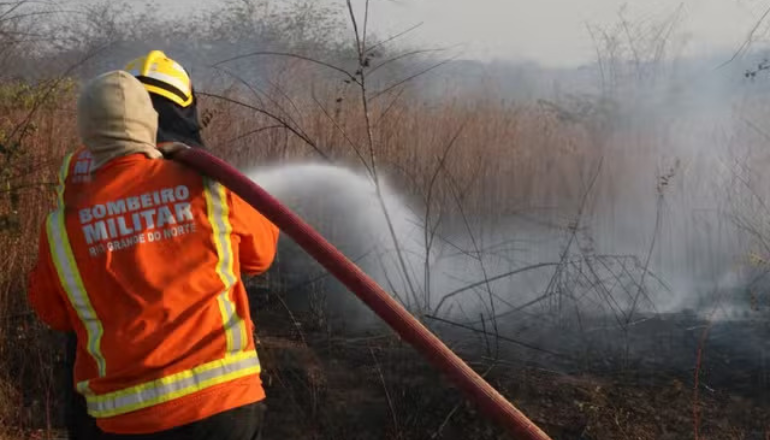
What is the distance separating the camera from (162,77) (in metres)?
2.39

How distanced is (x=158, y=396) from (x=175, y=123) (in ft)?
2.81

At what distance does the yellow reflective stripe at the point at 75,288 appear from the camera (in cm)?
216

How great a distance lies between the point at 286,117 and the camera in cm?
523

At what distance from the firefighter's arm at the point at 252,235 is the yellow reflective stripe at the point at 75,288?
451 mm

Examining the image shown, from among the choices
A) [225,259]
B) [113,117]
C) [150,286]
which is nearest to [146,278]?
[150,286]

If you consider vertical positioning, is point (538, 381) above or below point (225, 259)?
below

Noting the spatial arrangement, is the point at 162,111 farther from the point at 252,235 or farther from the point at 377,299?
the point at 377,299

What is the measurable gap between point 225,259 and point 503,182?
3019 mm

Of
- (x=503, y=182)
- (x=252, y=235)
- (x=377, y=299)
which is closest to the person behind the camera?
(x=377, y=299)

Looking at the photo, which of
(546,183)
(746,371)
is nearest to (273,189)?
(546,183)

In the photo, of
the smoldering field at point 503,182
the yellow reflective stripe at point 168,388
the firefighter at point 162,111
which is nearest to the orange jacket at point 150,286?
the yellow reflective stripe at point 168,388

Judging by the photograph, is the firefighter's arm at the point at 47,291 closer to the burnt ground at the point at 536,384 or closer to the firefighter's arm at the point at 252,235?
the firefighter's arm at the point at 252,235

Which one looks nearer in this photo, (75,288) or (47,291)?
(75,288)

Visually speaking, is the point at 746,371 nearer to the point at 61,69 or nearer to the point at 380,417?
the point at 380,417
